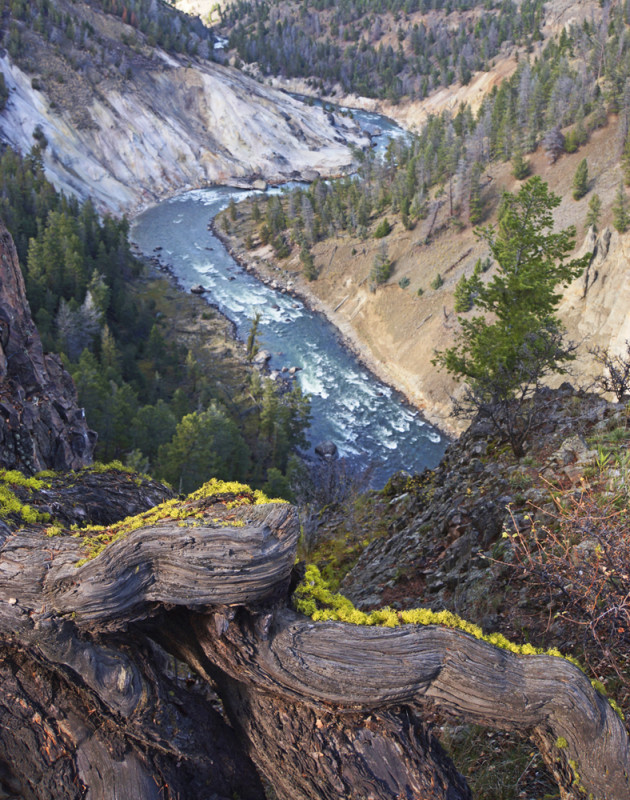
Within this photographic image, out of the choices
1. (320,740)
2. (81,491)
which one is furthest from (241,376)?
(320,740)

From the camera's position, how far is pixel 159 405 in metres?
38.6

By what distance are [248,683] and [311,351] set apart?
52419 millimetres

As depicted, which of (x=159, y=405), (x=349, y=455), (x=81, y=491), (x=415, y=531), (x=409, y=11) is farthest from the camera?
(x=409, y=11)

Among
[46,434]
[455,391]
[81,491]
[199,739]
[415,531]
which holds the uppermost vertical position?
[81,491]

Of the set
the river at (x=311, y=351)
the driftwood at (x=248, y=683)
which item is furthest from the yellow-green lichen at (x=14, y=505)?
the river at (x=311, y=351)

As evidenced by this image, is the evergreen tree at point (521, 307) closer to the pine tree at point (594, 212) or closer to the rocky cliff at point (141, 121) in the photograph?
the pine tree at point (594, 212)

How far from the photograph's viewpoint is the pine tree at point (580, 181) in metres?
54.4

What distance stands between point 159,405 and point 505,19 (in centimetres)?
15299

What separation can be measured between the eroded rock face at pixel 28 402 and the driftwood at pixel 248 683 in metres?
4.81

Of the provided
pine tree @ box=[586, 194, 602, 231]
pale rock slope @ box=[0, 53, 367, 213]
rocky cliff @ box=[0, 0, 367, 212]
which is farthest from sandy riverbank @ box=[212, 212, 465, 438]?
rocky cliff @ box=[0, 0, 367, 212]

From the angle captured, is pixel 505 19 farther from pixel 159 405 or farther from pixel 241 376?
pixel 159 405

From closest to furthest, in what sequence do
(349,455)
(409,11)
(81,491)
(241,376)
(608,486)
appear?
(81,491) → (608,486) → (349,455) → (241,376) → (409,11)

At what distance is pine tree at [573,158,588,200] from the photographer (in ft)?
178

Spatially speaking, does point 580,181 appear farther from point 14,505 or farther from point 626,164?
point 14,505
